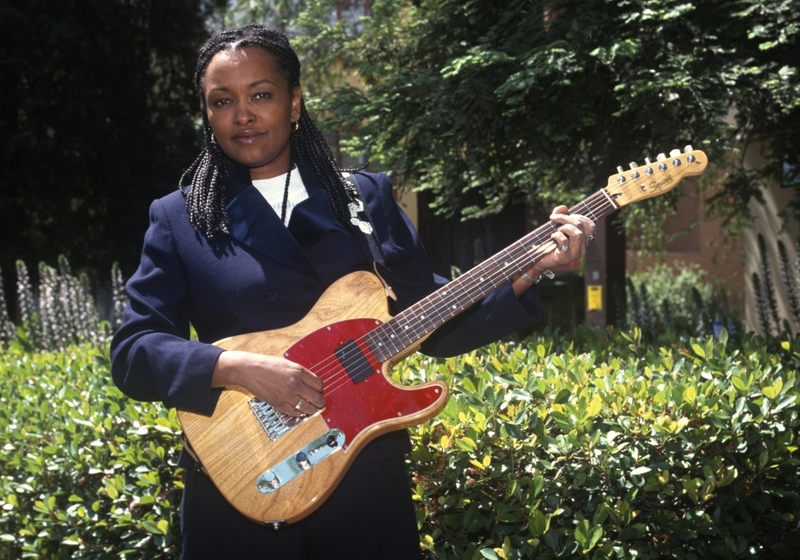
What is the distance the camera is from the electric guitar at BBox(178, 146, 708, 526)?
93.7 inches

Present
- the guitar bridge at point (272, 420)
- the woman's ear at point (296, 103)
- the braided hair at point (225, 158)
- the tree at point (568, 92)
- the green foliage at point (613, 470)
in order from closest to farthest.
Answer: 1. the guitar bridge at point (272, 420)
2. the braided hair at point (225, 158)
3. the woman's ear at point (296, 103)
4. the green foliage at point (613, 470)
5. the tree at point (568, 92)

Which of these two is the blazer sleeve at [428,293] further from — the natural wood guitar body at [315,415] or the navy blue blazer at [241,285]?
the natural wood guitar body at [315,415]

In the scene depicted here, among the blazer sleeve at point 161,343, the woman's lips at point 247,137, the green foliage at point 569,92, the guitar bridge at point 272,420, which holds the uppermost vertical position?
the green foliage at point 569,92

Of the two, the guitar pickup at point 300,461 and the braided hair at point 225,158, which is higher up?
the braided hair at point 225,158

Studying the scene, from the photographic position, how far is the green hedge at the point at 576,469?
10.9 feet

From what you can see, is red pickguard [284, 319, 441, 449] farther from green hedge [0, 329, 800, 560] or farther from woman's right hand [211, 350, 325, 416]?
green hedge [0, 329, 800, 560]

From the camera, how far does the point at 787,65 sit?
6.21 metres

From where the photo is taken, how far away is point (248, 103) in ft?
8.21

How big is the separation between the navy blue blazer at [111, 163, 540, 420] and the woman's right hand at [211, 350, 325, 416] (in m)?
0.04

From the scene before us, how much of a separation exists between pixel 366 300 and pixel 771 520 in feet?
6.43

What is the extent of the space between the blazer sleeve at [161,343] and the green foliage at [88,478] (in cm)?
148

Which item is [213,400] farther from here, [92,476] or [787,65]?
[787,65]

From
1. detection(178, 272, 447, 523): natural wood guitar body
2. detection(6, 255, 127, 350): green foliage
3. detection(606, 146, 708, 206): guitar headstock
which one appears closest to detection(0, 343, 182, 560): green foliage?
detection(178, 272, 447, 523): natural wood guitar body

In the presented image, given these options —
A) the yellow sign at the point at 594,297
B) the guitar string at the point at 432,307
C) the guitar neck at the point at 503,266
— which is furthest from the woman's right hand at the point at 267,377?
the yellow sign at the point at 594,297
